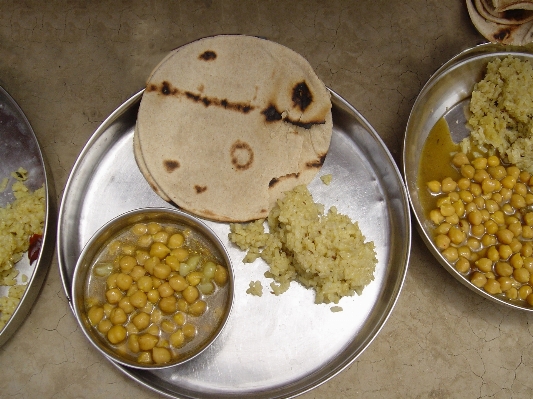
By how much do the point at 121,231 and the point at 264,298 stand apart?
686 millimetres

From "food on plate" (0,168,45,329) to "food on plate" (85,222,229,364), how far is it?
35cm

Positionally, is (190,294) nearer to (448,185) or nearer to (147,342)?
(147,342)

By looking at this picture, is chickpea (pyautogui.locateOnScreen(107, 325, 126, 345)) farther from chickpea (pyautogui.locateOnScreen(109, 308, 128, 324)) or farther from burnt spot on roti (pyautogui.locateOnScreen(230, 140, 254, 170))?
burnt spot on roti (pyautogui.locateOnScreen(230, 140, 254, 170))

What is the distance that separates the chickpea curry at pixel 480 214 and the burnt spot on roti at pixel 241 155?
0.88 m

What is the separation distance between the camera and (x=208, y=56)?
2098mm

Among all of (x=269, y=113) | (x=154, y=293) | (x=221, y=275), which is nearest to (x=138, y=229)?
(x=154, y=293)

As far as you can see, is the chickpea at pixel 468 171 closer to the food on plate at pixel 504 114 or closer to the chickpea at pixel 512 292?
the food on plate at pixel 504 114

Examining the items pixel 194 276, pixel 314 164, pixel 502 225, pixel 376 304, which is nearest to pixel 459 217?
pixel 502 225

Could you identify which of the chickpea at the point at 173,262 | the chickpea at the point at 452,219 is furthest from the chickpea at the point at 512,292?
the chickpea at the point at 173,262

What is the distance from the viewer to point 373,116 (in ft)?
8.21

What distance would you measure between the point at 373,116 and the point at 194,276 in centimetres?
124

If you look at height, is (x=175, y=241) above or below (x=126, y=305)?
above

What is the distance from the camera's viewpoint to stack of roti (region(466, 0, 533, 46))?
238 centimetres

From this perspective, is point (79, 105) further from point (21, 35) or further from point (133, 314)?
point (133, 314)
